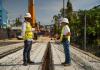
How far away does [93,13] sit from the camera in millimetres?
41719

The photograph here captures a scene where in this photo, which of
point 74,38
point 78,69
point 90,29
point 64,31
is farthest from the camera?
point 74,38

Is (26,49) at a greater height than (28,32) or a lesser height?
lesser

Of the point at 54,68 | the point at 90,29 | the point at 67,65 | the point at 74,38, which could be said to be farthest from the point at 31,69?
the point at 74,38

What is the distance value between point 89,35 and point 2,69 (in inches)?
1137

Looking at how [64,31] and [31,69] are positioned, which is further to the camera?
[64,31]

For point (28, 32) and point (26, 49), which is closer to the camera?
point (28, 32)

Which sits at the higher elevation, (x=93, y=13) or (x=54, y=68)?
(x=93, y=13)

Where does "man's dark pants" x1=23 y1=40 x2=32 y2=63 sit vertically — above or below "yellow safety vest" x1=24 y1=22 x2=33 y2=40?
below

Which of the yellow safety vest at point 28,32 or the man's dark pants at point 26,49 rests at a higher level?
the yellow safety vest at point 28,32

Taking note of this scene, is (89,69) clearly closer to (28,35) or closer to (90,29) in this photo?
(28,35)

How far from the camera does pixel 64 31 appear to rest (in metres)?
13.2

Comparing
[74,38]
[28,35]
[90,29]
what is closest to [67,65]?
[28,35]

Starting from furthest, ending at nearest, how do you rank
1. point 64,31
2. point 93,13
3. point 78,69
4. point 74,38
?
point 74,38
point 93,13
point 64,31
point 78,69

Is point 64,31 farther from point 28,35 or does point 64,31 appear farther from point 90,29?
point 90,29
